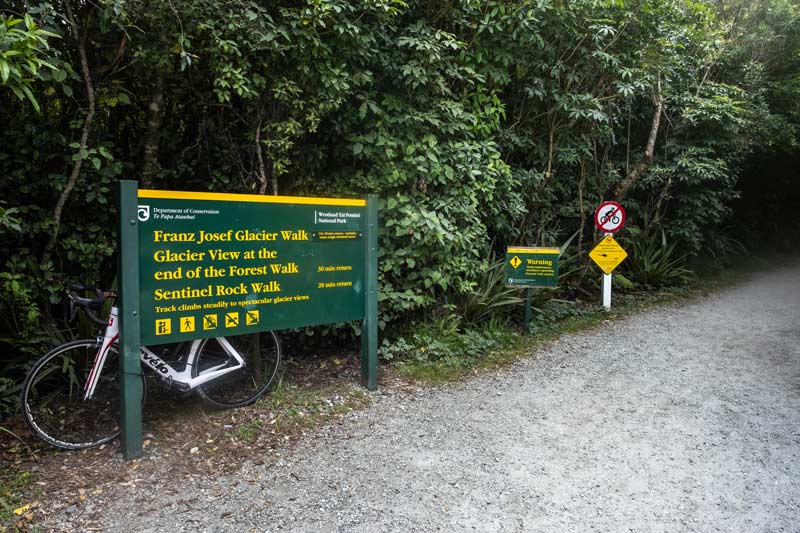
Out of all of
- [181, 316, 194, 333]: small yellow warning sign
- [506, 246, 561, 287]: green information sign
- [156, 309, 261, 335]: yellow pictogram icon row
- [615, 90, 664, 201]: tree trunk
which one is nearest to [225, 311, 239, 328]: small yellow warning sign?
[156, 309, 261, 335]: yellow pictogram icon row

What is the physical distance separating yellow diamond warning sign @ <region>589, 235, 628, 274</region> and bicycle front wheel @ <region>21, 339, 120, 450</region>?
661cm

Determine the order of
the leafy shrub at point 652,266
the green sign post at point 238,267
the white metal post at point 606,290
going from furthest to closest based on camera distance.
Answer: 1. the leafy shrub at point 652,266
2. the white metal post at point 606,290
3. the green sign post at point 238,267

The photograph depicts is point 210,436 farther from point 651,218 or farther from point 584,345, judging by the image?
point 651,218

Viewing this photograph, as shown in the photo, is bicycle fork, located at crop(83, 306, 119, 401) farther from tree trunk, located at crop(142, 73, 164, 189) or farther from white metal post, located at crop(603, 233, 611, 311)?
white metal post, located at crop(603, 233, 611, 311)

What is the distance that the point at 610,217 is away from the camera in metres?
7.80

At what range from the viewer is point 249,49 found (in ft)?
13.9

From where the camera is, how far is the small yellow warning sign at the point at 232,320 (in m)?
3.83

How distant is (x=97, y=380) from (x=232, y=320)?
1.04 meters

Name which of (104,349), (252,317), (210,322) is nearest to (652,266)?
(252,317)

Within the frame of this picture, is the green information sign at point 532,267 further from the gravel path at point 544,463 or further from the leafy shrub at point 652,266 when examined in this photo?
the leafy shrub at point 652,266

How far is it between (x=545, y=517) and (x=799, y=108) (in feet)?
45.5

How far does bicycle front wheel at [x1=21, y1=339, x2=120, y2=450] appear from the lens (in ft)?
11.6

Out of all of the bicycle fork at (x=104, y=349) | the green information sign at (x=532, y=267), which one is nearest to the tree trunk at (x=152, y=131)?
the bicycle fork at (x=104, y=349)

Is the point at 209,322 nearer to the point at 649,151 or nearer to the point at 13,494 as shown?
the point at 13,494
